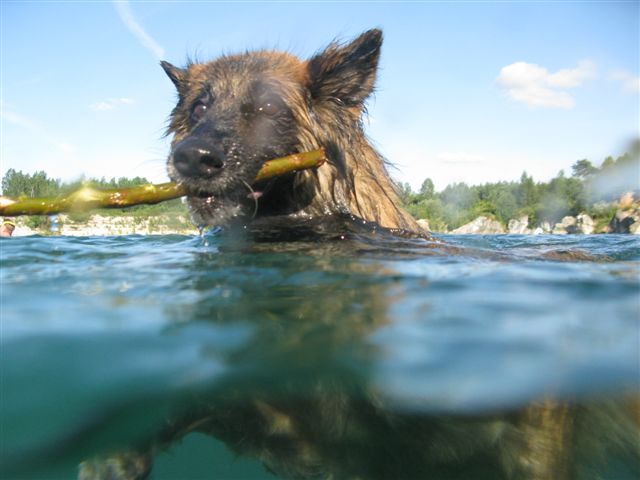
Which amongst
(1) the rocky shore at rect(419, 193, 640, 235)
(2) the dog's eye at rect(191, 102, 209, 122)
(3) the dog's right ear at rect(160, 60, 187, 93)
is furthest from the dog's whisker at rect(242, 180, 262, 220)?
(1) the rocky shore at rect(419, 193, 640, 235)

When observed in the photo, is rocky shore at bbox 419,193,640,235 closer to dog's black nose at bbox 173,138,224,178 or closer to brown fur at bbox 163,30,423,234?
brown fur at bbox 163,30,423,234

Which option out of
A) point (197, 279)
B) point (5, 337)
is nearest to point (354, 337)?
point (197, 279)

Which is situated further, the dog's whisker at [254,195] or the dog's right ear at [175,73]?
the dog's right ear at [175,73]

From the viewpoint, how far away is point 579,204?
107812 millimetres

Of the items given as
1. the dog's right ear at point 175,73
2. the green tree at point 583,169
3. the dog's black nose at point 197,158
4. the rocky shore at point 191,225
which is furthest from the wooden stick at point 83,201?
the green tree at point 583,169

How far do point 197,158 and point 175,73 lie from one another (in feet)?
9.50

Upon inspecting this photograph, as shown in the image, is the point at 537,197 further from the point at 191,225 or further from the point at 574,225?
the point at 191,225

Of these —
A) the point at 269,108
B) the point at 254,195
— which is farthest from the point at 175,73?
the point at 254,195

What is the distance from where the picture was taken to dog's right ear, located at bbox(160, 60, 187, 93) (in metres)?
7.47

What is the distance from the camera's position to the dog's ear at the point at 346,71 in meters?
6.39

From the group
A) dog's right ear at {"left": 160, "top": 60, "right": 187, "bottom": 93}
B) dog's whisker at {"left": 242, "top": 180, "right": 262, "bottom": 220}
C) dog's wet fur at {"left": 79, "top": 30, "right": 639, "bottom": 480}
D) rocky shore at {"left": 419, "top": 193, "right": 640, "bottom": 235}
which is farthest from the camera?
rocky shore at {"left": 419, "top": 193, "right": 640, "bottom": 235}

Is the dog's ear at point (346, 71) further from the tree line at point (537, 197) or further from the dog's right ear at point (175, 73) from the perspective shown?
the tree line at point (537, 197)

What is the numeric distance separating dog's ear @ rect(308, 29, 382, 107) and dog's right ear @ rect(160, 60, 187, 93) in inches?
75.6

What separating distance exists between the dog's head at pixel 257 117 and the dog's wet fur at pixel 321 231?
0.01 m
